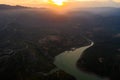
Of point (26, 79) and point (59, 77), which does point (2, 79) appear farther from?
point (59, 77)

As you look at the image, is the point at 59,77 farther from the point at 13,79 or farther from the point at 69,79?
the point at 13,79

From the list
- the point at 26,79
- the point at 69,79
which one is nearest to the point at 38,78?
the point at 26,79

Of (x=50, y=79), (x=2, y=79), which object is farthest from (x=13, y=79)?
(x=50, y=79)

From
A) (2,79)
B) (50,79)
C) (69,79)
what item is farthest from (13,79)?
(69,79)

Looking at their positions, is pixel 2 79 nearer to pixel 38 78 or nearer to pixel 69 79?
pixel 38 78

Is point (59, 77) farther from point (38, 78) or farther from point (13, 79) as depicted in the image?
point (13, 79)
